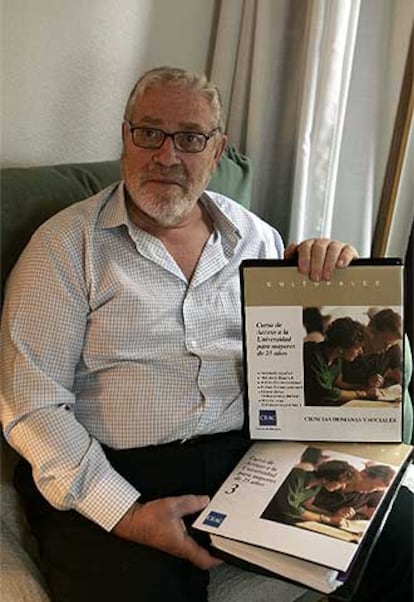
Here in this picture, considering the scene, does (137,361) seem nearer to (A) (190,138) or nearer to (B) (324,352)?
(B) (324,352)

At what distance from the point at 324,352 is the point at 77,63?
803mm

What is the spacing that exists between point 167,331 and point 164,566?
0.40 m

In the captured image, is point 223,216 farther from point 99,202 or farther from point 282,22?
point 282,22

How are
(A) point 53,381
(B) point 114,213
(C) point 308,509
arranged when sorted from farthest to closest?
(B) point 114,213
(A) point 53,381
(C) point 308,509

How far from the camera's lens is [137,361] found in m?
1.27

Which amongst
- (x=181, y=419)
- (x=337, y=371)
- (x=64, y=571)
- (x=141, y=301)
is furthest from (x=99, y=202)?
(x=64, y=571)

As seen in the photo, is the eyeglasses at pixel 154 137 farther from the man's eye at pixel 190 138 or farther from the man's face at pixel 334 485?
the man's face at pixel 334 485

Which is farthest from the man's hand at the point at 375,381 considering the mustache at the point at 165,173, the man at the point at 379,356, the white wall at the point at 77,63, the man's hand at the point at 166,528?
the white wall at the point at 77,63

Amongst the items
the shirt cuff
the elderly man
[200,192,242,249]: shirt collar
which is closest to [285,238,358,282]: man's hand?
the elderly man

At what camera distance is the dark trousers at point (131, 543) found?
1.05 meters

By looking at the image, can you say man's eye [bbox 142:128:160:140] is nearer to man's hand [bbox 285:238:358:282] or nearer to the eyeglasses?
the eyeglasses

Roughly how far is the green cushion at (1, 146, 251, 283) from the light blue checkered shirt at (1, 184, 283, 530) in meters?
0.07

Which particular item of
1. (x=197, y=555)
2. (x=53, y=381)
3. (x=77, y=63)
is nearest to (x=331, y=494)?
(x=197, y=555)

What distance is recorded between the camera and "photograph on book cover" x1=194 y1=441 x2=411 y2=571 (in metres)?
1.01
